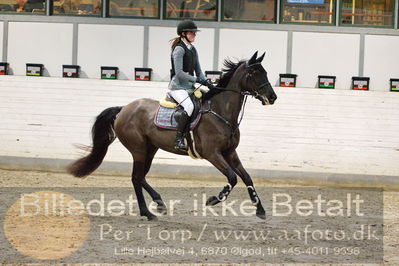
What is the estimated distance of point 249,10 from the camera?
1450 centimetres

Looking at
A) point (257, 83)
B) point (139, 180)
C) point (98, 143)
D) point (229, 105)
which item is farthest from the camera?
point (98, 143)

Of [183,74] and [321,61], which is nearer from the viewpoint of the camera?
[183,74]

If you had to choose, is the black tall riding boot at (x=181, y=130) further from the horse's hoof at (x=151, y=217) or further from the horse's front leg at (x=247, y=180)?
the horse's hoof at (x=151, y=217)

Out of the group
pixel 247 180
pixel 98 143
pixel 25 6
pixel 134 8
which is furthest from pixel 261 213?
pixel 25 6

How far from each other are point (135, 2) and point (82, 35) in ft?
4.02

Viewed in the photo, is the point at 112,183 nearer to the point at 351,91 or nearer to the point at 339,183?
the point at 339,183

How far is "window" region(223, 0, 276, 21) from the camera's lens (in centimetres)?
1448

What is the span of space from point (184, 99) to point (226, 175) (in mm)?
1075

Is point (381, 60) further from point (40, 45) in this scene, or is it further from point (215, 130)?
point (215, 130)

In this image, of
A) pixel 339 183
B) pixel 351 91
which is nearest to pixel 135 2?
pixel 351 91

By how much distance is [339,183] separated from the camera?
11.5 meters

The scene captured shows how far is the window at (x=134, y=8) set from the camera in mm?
14562

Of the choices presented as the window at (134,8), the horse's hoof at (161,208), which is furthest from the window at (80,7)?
the horse's hoof at (161,208)

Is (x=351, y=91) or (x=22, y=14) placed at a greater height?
(x=22, y=14)
